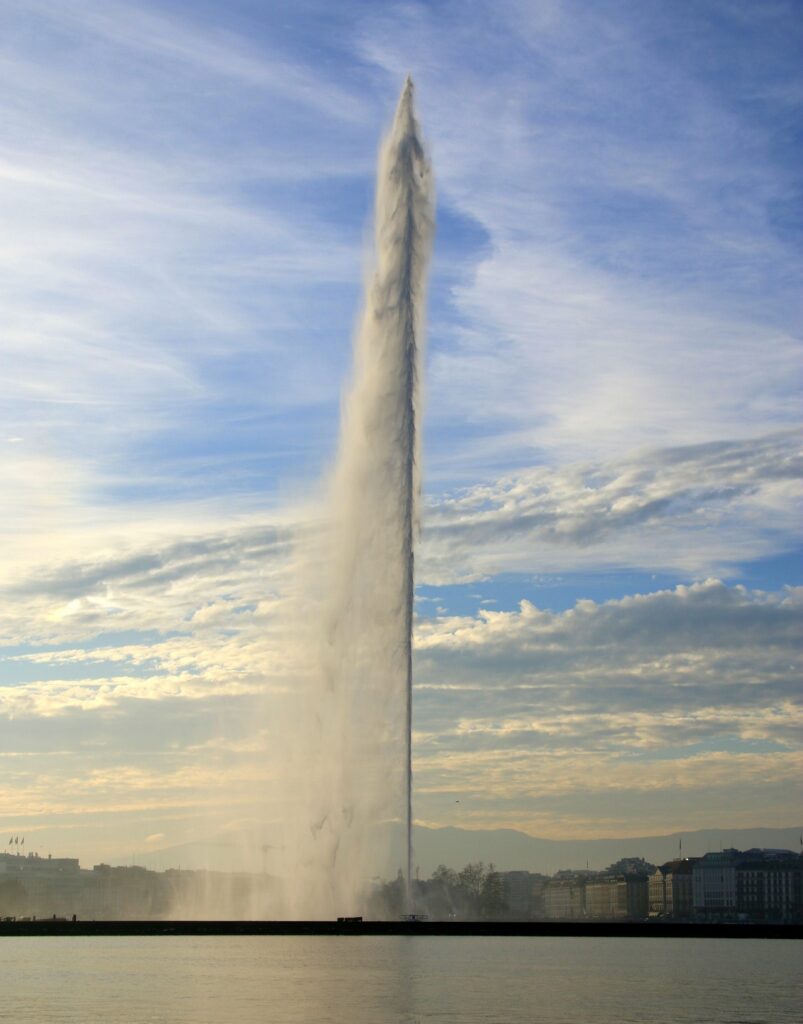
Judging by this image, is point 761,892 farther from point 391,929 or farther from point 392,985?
point 392,985

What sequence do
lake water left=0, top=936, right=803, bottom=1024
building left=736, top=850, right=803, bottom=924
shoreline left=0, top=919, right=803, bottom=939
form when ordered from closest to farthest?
Answer: 1. lake water left=0, top=936, right=803, bottom=1024
2. shoreline left=0, top=919, right=803, bottom=939
3. building left=736, top=850, right=803, bottom=924

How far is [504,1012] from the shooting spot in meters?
41.9

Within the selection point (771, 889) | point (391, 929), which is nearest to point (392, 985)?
point (391, 929)

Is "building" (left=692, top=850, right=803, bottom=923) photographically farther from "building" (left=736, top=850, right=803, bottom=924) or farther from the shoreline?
the shoreline

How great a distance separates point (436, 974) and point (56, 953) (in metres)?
36.4

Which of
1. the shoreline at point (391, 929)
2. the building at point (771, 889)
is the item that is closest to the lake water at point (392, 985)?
the shoreline at point (391, 929)

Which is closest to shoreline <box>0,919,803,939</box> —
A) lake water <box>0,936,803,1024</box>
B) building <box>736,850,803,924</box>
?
lake water <box>0,936,803,1024</box>

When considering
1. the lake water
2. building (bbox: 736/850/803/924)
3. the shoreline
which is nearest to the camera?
the lake water

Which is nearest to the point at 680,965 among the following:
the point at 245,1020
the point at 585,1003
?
the point at 585,1003

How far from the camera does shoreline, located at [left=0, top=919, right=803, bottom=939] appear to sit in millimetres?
79875

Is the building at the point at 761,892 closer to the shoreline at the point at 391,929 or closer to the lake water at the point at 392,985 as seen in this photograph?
Result: the shoreline at the point at 391,929

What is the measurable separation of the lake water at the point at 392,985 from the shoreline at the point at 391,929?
→ 1.02 metres

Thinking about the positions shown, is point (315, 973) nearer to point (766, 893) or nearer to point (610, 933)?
point (610, 933)

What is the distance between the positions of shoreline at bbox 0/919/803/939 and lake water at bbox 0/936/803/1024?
1.02m
